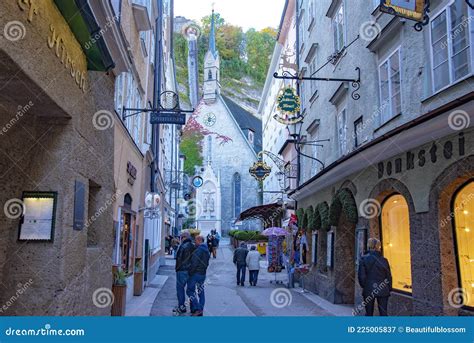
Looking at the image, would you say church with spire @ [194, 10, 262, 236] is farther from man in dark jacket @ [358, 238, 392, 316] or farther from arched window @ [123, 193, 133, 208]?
man in dark jacket @ [358, 238, 392, 316]

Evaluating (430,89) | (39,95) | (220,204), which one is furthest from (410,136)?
(220,204)

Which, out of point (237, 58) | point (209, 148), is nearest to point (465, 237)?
point (209, 148)

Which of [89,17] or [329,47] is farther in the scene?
[329,47]

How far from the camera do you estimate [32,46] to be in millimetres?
4199

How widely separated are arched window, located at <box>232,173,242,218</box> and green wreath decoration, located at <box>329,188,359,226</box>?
4447 centimetres

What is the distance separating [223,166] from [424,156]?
167 ft

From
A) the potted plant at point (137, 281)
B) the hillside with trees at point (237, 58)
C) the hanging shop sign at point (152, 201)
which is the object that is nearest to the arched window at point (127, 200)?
the potted plant at point (137, 281)

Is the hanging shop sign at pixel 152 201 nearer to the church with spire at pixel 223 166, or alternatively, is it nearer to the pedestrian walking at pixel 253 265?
the pedestrian walking at pixel 253 265

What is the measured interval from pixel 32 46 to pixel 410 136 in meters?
5.71

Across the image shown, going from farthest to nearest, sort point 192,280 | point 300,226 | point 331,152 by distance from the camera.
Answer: point 300,226, point 331,152, point 192,280

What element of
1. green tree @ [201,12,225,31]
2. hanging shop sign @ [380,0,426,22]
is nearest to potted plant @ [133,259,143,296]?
hanging shop sign @ [380,0,426,22]

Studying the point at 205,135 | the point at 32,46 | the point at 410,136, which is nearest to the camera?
the point at 32,46

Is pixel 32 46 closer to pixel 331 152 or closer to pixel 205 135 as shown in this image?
pixel 331 152

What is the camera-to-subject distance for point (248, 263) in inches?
640
